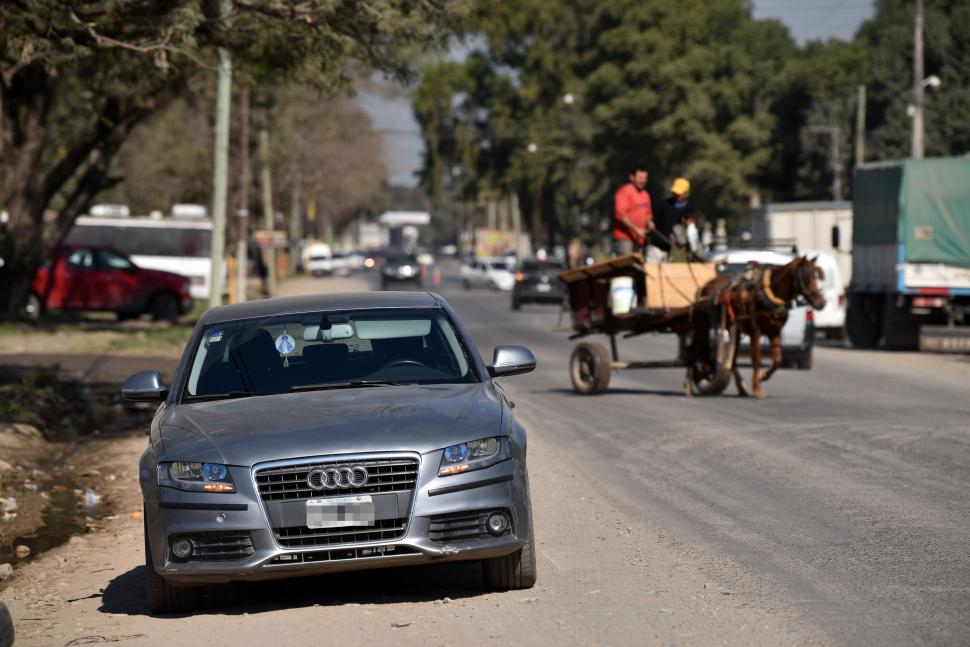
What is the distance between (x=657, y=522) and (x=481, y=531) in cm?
264

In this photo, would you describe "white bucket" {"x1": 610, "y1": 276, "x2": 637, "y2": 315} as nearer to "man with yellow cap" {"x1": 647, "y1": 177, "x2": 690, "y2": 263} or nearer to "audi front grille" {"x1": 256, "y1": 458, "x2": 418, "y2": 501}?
"man with yellow cap" {"x1": 647, "y1": 177, "x2": 690, "y2": 263}

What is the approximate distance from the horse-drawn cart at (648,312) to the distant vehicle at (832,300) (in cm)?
1184

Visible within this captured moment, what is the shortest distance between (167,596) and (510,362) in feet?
7.51

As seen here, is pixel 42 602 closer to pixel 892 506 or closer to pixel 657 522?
pixel 657 522

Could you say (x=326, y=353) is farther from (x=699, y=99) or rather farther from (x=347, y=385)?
(x=699, y=99)

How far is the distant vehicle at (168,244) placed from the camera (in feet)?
165

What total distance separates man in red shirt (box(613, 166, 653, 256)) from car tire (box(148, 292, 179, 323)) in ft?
81.3

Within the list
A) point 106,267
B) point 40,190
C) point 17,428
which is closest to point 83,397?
point 17,428

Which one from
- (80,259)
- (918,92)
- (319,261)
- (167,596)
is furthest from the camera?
(319,261)

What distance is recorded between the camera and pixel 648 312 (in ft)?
60.3

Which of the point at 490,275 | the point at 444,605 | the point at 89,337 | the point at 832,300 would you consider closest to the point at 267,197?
the point at 490,275

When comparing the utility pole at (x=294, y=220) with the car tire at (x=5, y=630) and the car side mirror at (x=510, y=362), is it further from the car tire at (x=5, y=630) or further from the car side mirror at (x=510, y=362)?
the car tire at (x=5, y=630)

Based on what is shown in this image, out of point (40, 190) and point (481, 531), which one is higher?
point (40, 190)

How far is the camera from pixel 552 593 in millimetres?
7734
